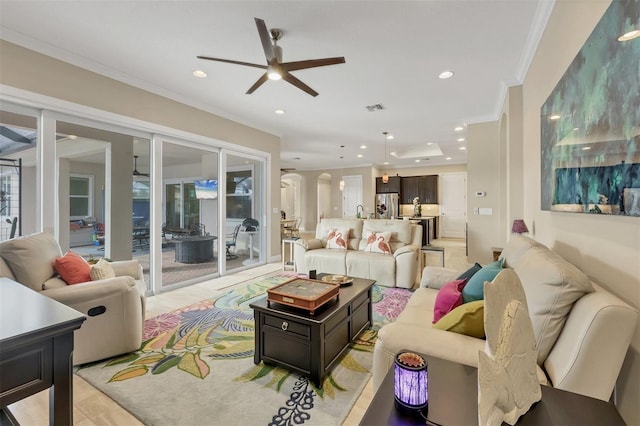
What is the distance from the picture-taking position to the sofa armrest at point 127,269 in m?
2.71

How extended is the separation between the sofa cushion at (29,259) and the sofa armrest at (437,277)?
3062 mm

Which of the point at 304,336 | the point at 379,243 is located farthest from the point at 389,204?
the point at 304,336

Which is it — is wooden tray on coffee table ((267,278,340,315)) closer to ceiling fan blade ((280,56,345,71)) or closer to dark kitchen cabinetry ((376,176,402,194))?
ceiling fan blade ((280,56,345,71))

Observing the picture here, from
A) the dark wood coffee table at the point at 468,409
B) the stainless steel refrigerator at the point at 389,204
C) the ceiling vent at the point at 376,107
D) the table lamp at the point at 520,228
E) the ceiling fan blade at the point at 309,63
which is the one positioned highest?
the ceiling vent at the point at 376,107

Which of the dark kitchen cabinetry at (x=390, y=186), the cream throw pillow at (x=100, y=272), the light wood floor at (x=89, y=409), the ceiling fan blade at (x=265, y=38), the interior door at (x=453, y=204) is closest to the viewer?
the light wood floor at (x=89, y=409)

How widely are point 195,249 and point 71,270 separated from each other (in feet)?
9.29

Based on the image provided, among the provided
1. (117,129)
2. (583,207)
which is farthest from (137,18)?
(583,207)

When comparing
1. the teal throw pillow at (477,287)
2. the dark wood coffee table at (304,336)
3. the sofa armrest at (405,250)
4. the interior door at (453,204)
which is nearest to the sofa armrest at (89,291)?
the dark wood coffee table at (304,336)

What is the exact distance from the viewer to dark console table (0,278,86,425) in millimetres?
943

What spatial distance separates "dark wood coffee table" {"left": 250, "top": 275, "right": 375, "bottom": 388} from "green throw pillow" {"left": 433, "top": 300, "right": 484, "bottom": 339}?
80cm

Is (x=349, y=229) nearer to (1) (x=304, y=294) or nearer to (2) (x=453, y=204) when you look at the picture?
(1) (x=304, y=294)

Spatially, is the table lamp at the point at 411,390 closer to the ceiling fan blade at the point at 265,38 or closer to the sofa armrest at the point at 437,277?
the sofa armrest at the point at 437,277

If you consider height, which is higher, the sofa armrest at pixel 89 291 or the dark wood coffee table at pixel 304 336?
the sofa armrest at pixel 89 291

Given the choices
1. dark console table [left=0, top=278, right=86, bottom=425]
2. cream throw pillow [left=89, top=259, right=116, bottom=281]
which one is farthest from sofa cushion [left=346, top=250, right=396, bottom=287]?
dark console table [left=0, top=278, right=86, bottom=425]
